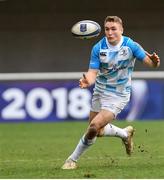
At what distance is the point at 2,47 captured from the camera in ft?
84.1

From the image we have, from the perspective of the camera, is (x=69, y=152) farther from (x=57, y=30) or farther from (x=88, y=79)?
(x=57, y=30)

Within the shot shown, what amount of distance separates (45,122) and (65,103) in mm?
721

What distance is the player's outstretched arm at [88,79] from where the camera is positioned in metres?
9.24

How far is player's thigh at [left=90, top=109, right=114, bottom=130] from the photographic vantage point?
370 inches

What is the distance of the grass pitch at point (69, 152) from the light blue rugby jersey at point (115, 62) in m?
1.08

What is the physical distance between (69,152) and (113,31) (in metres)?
3.58

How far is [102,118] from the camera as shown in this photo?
9.48 m

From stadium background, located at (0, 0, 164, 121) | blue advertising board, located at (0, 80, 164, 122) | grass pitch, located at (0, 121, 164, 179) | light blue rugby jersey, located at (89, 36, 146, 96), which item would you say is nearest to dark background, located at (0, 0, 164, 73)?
stadium background, located at (0, 0, 164, 121)

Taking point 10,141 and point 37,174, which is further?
point 10,141

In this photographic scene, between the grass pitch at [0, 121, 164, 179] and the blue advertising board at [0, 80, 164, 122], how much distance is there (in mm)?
329

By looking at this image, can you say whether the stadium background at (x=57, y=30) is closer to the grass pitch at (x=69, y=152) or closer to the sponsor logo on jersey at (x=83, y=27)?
the grass pitch at (x=69, y=152)

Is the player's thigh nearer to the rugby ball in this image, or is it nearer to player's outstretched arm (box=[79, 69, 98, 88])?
player's outstretched arm (box=[79, 69, 98, 88])

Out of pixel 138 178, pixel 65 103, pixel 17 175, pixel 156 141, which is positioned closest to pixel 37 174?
pixel 17 175

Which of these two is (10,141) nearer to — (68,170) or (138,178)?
(68,170)
